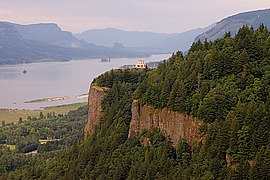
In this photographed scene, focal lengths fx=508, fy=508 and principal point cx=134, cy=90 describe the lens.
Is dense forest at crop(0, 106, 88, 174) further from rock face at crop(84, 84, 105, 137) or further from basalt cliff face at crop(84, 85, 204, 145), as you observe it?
basalt cliff face at crop(84, 85, 204, 145)

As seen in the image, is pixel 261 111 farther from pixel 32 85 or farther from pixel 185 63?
pixel 32 85

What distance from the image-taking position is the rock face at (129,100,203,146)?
74.3 ft

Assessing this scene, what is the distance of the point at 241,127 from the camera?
62.8 ft

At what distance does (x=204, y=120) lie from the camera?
2172 centimetres

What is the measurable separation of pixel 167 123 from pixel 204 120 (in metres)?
3.76

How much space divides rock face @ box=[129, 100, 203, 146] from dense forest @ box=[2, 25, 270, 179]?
1.09 feet

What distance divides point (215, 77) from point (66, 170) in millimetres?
12720

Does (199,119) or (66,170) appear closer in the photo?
(199,119)

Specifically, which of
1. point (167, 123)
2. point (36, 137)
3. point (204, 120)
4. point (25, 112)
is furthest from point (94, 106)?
point (25, 112)

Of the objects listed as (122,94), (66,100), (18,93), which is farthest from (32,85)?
(122,94)

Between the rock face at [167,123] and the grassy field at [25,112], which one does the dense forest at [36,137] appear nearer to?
the grassy field at [25,112]

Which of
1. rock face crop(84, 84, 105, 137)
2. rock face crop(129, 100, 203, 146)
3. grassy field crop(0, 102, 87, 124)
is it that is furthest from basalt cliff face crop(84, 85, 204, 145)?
grassy field crop(0, 102, 87, 124)

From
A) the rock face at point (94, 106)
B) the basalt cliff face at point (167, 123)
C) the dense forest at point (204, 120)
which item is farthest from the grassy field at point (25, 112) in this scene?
the basalt cliff face at point (167, 123)

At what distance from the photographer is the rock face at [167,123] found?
22656mm
